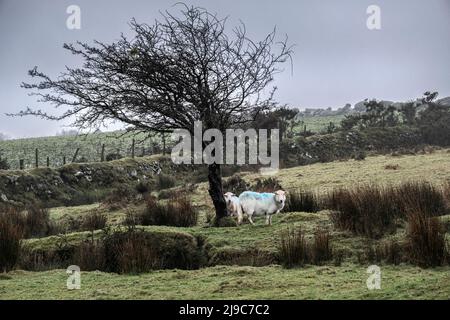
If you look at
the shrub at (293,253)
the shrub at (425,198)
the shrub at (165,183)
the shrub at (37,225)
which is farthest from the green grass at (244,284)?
the shrub at (165,183)

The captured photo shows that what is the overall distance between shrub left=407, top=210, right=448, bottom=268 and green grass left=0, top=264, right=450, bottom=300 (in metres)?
0.21

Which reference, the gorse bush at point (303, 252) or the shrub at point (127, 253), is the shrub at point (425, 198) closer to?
the gorse bush at point (303, 252)

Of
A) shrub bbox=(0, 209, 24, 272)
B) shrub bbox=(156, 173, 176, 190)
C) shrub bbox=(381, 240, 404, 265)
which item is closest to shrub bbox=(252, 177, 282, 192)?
shrub bbox=(156, 173, 176, 190)

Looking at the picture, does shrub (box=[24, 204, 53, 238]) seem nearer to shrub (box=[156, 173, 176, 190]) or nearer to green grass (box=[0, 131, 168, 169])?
shrub (box=[156, 173, 176, 190])

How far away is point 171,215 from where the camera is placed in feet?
37.7

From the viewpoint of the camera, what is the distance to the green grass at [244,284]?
5059 millimetres

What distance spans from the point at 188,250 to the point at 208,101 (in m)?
3.29

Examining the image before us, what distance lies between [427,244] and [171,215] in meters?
6.40

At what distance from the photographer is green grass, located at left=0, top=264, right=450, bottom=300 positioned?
5.06 m

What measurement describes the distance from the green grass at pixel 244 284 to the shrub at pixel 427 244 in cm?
21

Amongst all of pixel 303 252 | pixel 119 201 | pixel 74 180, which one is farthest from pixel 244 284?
pixel 74 180

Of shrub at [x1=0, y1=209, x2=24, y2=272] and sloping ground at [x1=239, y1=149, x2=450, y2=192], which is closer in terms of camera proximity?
shrub at [x1=0, y1=209, x2=24, y2=272]
